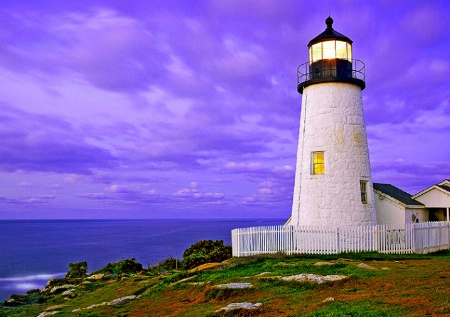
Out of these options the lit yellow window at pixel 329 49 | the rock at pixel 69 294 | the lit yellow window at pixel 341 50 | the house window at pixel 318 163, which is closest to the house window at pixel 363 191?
the house window at pixel 318 163

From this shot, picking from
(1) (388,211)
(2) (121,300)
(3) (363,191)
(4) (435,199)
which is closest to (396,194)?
(1) (388,211)

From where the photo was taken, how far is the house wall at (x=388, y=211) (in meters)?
21.7

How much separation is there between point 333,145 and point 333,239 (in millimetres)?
3930

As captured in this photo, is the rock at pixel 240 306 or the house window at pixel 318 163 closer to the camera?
the rock at pixel 240 306

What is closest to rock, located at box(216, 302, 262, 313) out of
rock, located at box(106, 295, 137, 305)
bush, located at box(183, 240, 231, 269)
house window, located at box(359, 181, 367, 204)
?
rock, located at box(106, 295, 137, 305)

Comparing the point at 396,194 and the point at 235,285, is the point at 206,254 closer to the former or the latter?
the point at 235,285

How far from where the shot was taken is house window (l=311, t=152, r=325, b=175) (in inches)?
775

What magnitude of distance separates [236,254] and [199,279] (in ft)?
20.1

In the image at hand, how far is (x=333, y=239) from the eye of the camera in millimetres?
18438

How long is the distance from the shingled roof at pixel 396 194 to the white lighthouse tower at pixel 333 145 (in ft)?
8.15

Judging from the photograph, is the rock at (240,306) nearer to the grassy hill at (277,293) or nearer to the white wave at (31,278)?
the grassy hill at (277,293)

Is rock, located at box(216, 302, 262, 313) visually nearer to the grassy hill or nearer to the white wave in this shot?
the grassy hill

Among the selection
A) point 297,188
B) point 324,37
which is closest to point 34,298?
point 297,188

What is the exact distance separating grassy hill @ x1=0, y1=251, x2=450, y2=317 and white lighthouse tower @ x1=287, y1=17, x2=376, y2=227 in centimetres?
245
